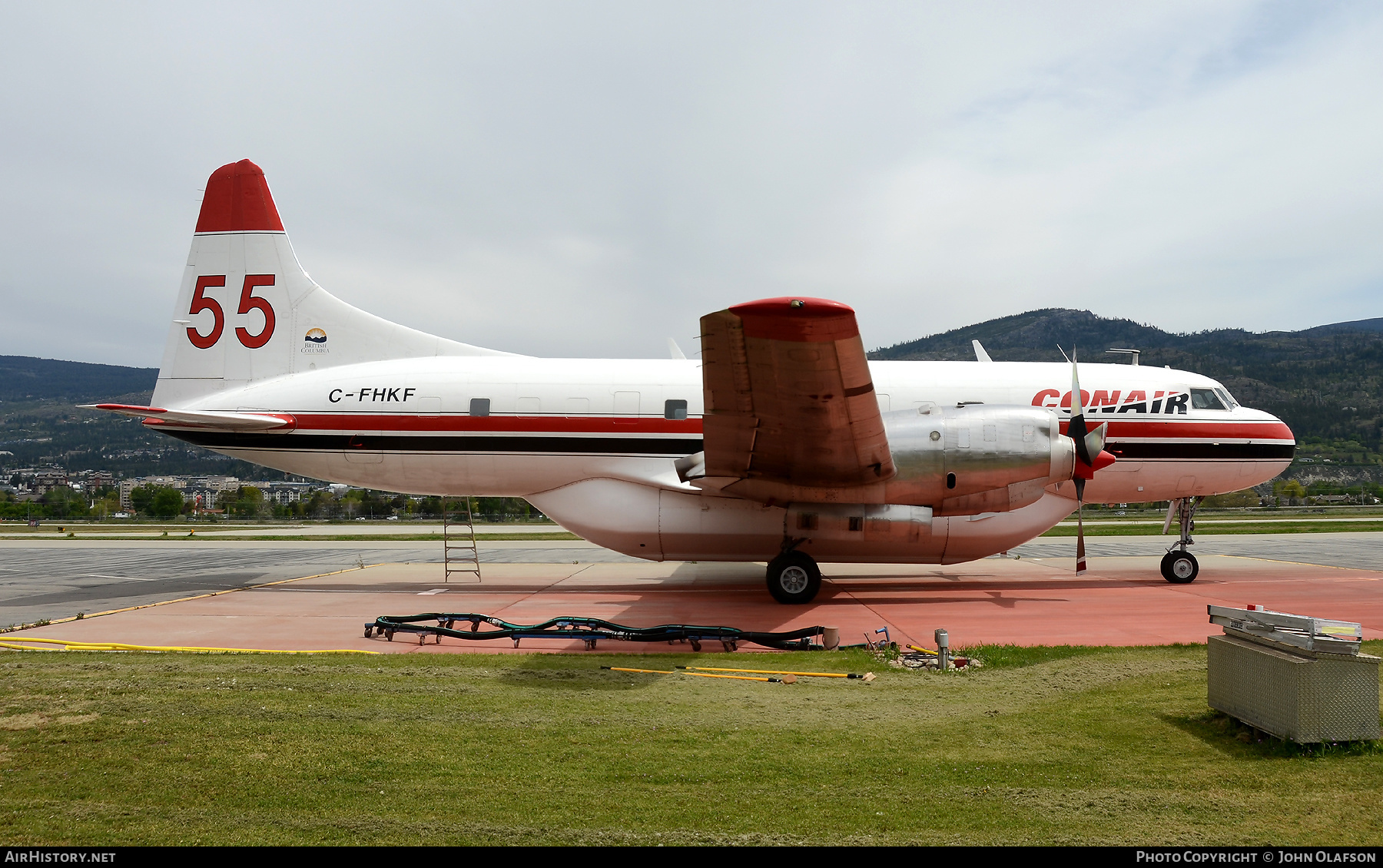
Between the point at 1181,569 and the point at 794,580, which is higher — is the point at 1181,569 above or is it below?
below

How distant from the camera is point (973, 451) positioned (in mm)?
10859

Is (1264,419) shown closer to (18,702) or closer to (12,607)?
(18,702)

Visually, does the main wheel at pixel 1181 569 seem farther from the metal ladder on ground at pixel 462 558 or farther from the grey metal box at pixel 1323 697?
the metal ladder on ground at pixel 462 558

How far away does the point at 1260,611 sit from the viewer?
530 cm

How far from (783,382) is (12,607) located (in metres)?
12.2

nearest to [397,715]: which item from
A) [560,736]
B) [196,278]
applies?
[560,736]

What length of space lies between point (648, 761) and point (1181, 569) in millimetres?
13068

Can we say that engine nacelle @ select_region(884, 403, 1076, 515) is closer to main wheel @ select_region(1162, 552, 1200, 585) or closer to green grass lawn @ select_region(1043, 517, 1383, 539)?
main wheel @ select_region(1162, 552, 1200, 585)

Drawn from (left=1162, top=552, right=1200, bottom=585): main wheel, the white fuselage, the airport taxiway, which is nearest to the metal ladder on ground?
the airport taxiway

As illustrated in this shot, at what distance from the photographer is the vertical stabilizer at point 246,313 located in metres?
14.7

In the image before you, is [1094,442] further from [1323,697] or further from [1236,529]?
[1236,529]

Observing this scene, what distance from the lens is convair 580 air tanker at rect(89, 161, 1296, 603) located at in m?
11.3

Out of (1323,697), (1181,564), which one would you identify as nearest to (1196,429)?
(1181,564)

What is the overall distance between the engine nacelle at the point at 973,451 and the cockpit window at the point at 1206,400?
5.08 m
